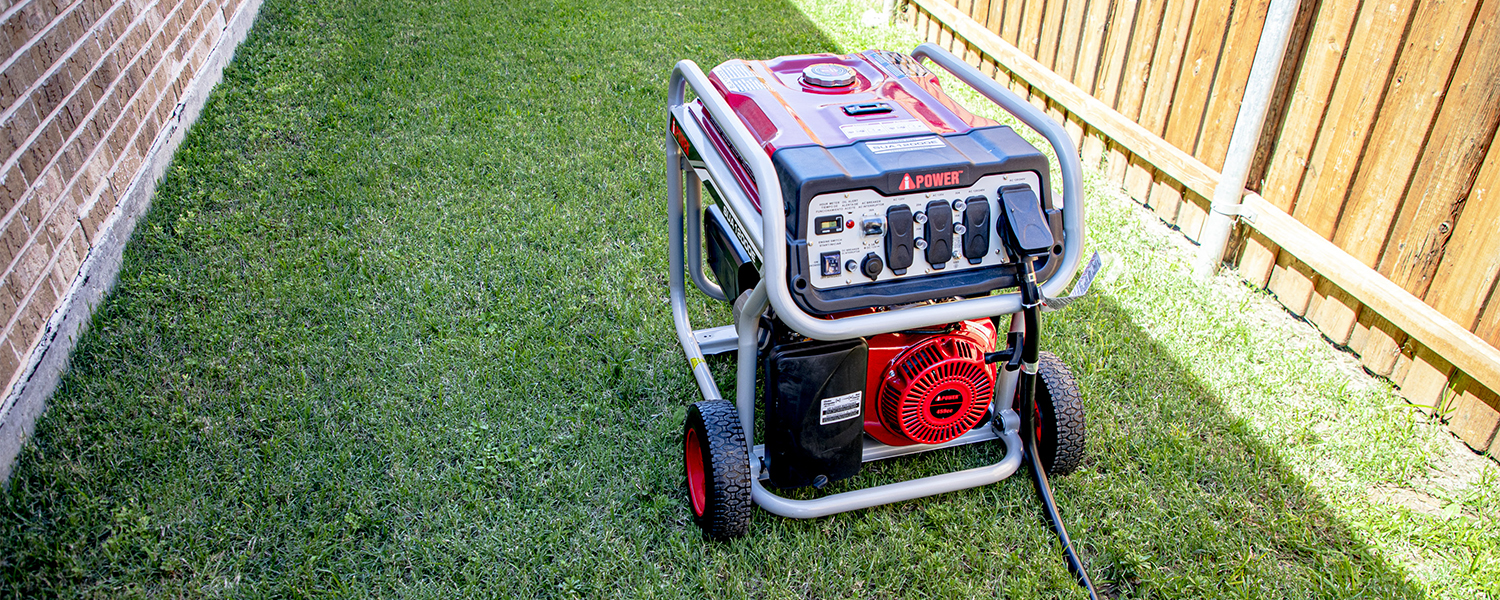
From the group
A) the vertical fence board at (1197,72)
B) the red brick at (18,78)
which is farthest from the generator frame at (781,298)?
the red brick at (18,78)

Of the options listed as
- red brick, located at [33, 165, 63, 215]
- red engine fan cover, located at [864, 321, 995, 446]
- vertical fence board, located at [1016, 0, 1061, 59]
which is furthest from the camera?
vertical fence board, located at [1016, 0, 1061, 59]

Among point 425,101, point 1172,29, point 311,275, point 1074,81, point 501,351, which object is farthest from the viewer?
point 425,101

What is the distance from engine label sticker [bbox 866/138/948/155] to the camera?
2.18m

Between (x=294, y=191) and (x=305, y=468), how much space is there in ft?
6.39

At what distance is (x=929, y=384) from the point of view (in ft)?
7.84

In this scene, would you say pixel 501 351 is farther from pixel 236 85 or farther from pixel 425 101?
pixel 236 85

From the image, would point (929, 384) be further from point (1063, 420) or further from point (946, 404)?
point (1063, 420)

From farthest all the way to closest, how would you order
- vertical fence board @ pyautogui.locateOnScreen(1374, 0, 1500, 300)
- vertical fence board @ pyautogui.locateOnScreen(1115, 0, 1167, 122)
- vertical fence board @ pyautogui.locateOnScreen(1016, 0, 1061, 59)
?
vertical fence board @ pyautogui.locateOnScreen(1016, 0, 1061, 59) < vertical fence board @ pyautogui.locateOnScreen(1115, 0, 1167, 122) < vertical fence board @ pyautogui.locateOnScreen(1374, 0, 1500, 300)

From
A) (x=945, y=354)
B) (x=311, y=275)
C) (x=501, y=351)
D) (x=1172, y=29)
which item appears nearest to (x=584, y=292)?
(x=501, y=351)

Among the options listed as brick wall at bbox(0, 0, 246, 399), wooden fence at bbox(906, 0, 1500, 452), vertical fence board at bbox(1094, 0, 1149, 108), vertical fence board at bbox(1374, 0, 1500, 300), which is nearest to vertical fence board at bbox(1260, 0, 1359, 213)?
wooden fence at bbox(906, 0, 1500, 452)

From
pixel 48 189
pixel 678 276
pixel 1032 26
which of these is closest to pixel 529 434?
pixel 678 276

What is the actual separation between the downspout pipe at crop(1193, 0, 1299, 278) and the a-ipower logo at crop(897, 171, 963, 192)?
200 cm

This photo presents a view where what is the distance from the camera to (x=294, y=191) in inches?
166

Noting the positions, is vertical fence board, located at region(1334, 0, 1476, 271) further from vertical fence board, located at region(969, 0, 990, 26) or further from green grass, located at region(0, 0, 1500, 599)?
vertical fence board, located at region(969, 0, 990, 26)
